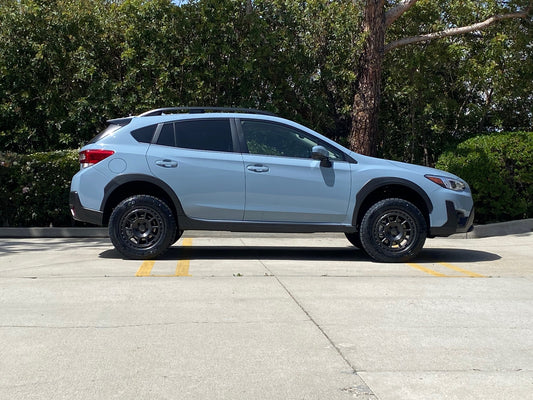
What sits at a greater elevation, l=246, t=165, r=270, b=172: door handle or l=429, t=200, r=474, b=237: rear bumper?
l=246, t=165, r=270, b=172: door handle

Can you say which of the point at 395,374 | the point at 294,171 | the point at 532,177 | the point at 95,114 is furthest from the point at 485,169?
the point at 395,374

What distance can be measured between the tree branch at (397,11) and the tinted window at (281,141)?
6173mm

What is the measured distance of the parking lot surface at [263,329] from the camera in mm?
4305

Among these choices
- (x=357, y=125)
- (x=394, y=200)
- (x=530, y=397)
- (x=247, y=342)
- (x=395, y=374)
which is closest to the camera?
(x=530, y=397)

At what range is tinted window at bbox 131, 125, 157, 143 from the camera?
915 centimetres

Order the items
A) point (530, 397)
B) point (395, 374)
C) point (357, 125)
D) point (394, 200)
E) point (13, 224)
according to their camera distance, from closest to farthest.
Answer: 1. point (530, 397)
2. point (395, 374)
3. point (394, 200)
4. point (13, 224)
5. point (357, 125)

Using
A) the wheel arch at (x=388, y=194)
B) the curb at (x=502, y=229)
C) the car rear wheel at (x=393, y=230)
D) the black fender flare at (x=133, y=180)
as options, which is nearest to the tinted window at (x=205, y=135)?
the black fender flare at (x=133, y=180)

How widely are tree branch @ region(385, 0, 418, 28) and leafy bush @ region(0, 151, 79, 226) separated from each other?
686cm

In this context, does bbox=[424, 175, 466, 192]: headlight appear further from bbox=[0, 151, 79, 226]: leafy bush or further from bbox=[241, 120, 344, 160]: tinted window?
bbox=[0, 151, 79, 226]: leafy bush

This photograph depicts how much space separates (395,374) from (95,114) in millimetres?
11835

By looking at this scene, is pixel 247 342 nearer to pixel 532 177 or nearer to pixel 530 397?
pixel 530 397

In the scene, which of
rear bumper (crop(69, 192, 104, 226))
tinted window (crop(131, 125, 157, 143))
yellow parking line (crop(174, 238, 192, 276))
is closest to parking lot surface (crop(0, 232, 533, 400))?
yellow parking line (crop(174, 238, 192, 276))

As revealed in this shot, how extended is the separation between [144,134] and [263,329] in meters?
4.35

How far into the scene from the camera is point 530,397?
411 centimetres
